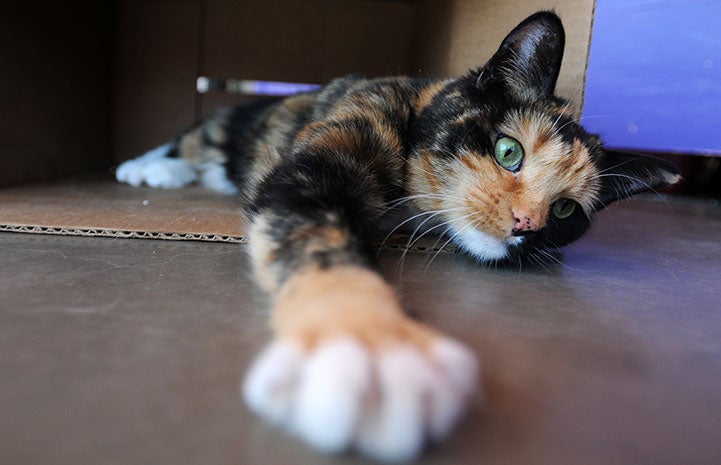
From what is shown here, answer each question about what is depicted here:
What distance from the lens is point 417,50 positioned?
2.63 metres

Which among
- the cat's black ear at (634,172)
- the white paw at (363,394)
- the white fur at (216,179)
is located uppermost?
the cat's black ear at (634,172)

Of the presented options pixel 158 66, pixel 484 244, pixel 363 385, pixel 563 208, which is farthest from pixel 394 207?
pixel 158 66

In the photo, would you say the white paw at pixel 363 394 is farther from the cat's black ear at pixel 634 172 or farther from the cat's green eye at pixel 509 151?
the cat's black ear at pixel 634 172

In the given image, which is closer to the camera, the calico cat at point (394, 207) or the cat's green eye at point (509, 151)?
the calico cat at point (394, 207)

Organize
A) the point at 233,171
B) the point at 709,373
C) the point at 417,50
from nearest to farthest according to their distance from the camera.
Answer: the point at 709,373 < the point at 233,171 < the point at 417,50

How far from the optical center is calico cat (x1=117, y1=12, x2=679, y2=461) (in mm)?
500

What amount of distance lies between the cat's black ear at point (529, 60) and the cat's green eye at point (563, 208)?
0.83 ft

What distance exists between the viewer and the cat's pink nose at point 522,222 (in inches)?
45.3

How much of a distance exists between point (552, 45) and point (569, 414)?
91 cm

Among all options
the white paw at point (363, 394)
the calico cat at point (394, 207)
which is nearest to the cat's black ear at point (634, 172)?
the calico cat at point (394, 207)

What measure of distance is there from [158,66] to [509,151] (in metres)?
2.02

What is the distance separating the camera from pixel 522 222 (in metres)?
1.15

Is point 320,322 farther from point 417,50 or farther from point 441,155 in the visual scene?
point 417,50

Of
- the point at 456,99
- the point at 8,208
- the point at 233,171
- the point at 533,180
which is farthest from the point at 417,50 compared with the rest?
the point at 8,208
